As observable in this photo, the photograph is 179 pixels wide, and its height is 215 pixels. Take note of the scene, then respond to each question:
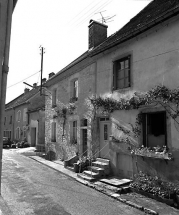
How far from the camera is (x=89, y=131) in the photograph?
11453mm

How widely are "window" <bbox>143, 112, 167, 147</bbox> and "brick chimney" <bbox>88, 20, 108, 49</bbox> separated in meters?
6.38

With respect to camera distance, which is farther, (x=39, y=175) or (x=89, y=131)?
(x=89, y=131)

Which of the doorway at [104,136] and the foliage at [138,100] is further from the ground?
the foliage at [138,100]

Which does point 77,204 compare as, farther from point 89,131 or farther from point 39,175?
point 89,131

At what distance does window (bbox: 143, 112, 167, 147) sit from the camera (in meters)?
7.81

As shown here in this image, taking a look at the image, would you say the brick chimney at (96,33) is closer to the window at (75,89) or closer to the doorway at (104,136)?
the window at (75,89)

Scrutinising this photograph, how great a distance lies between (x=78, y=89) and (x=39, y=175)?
18.4 feet

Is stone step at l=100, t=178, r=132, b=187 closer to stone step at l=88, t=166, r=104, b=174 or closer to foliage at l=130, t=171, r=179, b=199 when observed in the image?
foliage at l=130, t=171, r=179, b=199

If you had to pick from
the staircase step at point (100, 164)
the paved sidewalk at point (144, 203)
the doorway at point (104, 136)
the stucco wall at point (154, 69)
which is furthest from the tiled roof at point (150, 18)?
the paved sidewalk at point (144, 203)

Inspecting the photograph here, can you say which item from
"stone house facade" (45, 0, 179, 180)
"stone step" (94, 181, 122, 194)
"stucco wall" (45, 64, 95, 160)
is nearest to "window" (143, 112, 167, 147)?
"stone house facade" (45, 0, 179, 180)

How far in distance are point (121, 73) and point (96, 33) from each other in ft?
14.1

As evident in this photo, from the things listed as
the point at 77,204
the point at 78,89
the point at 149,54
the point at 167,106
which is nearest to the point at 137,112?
the point at 167,106

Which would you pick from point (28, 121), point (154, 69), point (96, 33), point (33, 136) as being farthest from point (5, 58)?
point (28, 121)

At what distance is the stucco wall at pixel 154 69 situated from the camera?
7.24 meters
